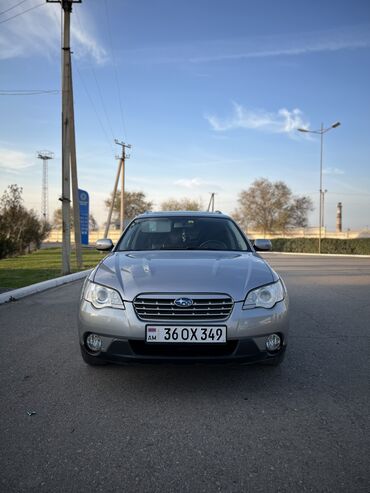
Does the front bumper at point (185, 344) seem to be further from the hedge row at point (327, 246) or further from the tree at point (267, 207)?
the tree at point (267, 207)

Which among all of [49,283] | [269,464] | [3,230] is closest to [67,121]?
[49,283]

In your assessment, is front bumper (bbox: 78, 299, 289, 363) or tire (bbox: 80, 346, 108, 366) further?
tire (bbox: 80, 346, 108, 366)

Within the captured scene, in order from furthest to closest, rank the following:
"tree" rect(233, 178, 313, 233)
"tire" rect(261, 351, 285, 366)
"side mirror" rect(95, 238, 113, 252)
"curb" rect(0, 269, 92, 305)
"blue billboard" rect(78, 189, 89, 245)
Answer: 1. "tree" rect(233, 178, 313, 233)
2. "blue billboard" rect(78, 189, 89, 245)
3. "curb" rect(0, 269, 92, 305)
4. "side mirror" rect(95, 238, 113, 252)
5. "tire" rect(261, 351, 285, 366)

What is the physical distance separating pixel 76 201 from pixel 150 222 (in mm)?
11333

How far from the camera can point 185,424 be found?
270 cm

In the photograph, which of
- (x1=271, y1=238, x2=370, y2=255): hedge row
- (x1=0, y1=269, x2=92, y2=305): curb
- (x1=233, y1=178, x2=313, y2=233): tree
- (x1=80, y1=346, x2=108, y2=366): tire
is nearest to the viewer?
(x1=80, y1=346, x2=108, y2=366): tire

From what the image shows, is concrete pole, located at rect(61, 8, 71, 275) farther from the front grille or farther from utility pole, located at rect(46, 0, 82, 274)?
the front grille

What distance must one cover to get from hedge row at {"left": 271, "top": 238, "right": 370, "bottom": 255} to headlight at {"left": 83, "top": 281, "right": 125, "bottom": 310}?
32.7 meters

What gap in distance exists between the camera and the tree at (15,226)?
19672 mm

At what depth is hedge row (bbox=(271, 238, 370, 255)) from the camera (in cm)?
3297

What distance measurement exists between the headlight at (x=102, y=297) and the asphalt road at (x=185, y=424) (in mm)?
705

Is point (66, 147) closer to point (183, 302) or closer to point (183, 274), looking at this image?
point (183, 274)

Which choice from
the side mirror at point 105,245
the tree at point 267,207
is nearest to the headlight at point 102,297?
the side mirror at point 105,245

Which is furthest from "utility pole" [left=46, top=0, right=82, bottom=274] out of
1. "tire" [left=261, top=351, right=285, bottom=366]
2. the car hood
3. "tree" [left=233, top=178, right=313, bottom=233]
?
"tree" [left=233, top=178, right=313, bottom=233]
